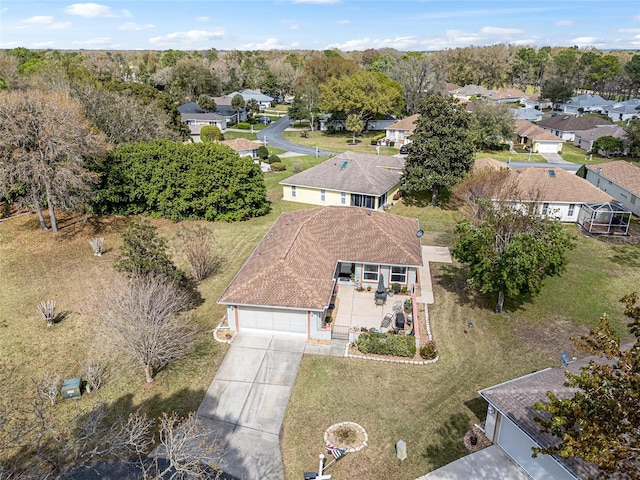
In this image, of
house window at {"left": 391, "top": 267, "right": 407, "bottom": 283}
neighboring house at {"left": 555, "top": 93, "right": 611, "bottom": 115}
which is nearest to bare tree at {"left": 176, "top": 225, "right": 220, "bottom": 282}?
house window at {"left": 391, "top": 267, "right": 407, "bottom": 283}

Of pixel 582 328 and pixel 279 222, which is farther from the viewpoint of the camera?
pixel 279 222

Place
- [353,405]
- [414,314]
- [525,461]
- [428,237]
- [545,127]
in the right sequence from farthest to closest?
1. [545,127]
2. [428,237]
3. [414,314]
4. [353,405]
5. [525,461]

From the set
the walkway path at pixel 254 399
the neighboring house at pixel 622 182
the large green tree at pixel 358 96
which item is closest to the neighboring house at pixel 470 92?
the large green tree at pixel 358 96

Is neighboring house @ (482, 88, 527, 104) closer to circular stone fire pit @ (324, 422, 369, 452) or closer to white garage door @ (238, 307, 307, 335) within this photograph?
white garage door @ (238, 307, 307, 335)

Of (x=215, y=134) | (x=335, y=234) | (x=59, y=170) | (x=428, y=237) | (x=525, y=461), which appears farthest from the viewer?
(x=215, y=134)

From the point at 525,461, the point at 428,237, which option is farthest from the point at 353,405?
the point at 428,237

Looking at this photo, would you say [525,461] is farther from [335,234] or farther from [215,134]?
[215,134]
